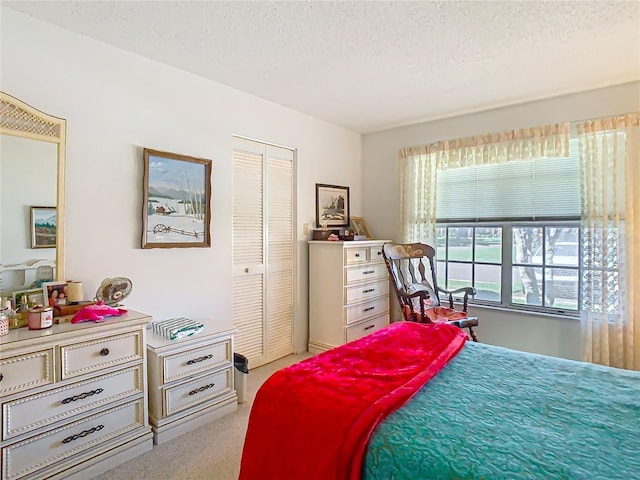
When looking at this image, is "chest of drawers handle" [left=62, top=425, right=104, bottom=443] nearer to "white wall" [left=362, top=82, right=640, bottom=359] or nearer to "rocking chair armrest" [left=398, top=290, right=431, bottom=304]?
"rocking chair armrest" [left=398, top=290, right=431, bottom=304]

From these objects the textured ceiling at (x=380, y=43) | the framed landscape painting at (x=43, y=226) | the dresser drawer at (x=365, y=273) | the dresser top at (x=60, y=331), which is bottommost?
the dresser top at (x=60, y=331)

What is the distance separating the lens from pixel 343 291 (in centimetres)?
354

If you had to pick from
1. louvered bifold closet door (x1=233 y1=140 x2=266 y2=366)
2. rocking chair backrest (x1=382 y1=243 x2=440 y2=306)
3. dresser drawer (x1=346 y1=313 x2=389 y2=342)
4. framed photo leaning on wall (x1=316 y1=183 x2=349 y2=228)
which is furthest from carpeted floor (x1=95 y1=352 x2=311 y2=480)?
framed photo leaning on wall (x1=316 y1=183 x2=349 y2=228)

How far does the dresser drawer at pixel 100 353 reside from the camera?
183cm

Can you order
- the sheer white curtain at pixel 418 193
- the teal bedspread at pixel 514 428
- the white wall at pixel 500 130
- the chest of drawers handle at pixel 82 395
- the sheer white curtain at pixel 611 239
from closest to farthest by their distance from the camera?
the teal bedspread at pixel 514 428 → the chest of drawers handle at pixel 82 395 → the sheer white curtain at pixel 611 239 → the white wall at pixel 500 130 → the sheer white curtain at pixel 418 193

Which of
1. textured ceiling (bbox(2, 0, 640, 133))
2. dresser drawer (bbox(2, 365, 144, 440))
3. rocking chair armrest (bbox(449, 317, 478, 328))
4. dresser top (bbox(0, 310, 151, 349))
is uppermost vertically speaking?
textured ceiling (bbox(2, 0, 640, 133))

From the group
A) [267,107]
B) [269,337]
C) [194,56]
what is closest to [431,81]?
[267,107]

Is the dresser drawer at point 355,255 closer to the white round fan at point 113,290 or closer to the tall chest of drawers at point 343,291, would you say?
the tall chest of drawers at point 343,291

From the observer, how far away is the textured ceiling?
1.99 metres

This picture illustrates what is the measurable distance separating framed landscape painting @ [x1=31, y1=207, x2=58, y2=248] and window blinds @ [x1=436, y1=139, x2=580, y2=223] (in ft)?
11.0

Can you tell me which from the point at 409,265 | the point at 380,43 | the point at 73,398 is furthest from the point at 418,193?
the point at 73,398

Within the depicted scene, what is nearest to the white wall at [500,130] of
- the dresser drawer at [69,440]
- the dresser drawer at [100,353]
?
the dresser drawer at [100,353]

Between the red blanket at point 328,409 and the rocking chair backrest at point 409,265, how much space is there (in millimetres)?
1571

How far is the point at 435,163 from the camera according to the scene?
3.87 metres
